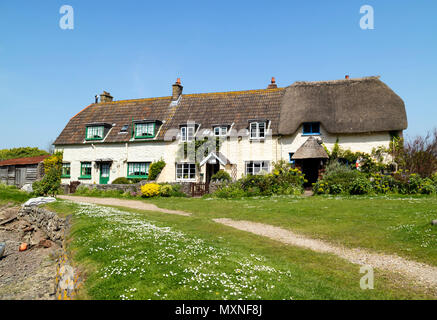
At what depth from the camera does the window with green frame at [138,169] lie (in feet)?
94.5

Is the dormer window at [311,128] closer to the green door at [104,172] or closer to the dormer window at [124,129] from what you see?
the dormer window at [124,129]

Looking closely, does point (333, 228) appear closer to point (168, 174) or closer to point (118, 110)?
point (168, 174)

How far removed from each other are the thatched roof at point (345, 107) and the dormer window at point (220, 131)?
4.78 meters

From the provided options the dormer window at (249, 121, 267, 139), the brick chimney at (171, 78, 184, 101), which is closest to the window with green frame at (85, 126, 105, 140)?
the brick chimney at (171, 78, 184, 101)

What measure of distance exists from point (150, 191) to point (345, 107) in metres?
16.8

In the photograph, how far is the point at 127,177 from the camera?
1150 inches

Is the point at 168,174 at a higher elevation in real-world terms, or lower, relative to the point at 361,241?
higher

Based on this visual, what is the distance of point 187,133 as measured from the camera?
2794 centimetres

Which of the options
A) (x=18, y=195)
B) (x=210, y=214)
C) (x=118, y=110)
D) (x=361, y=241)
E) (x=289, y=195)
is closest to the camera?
(x=361, y=241)

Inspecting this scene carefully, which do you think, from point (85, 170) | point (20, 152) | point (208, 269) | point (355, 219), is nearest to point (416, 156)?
point (355, 219)

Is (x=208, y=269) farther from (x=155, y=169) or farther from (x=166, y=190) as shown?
(x=155, y=169)

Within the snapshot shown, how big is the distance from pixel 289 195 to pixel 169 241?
1290 cm

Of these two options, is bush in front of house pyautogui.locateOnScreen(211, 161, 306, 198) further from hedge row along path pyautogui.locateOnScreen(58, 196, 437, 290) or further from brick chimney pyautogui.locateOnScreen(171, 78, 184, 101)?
brick chimney pyautogui.locateOnScreen(171, 78, 184, 101)
